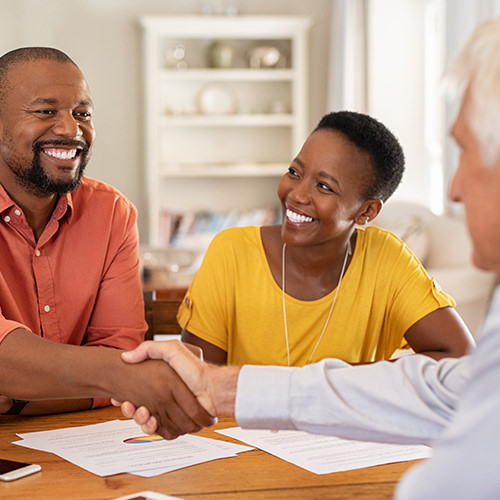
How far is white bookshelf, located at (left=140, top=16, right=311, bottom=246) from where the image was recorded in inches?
247

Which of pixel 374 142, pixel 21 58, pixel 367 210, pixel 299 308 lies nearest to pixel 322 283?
pixel 299 308

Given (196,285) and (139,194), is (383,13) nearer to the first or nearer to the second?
(139,194)

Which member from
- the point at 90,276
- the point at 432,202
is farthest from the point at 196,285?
the point at 432,202

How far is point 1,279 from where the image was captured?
1.77 metres

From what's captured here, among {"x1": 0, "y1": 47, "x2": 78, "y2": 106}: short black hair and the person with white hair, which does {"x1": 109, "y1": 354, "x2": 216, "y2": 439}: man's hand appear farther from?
{"x1": 0, "y1": 47, "x2": 78, "y2": 106}: short black hair

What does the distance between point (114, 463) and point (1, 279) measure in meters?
0.68

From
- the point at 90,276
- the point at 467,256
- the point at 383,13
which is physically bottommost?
the point at 467,256

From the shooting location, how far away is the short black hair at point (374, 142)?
74.7 inches

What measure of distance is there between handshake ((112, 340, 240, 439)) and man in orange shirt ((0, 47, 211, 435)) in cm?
38

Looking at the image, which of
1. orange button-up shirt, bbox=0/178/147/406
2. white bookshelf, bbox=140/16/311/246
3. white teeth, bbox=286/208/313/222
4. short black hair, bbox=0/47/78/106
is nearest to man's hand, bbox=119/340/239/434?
orange button-up shirt, bbox=0/178/147/406

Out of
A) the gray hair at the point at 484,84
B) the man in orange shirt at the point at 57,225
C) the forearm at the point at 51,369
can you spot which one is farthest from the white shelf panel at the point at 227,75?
the gray hair at the point at 484,84

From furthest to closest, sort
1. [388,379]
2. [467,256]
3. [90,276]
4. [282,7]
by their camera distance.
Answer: [282,7], [467,256], [90,276], [388,379]

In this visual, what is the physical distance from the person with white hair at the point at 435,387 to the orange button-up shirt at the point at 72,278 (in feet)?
1.45

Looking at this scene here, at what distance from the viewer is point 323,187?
1.89 meters
